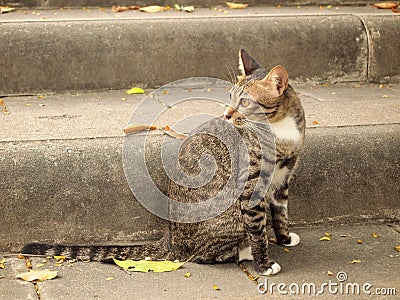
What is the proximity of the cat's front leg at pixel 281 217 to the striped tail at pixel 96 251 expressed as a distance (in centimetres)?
63

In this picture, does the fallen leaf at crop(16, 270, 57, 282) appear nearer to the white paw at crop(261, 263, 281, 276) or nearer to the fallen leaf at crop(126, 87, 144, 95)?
the white paw at crop(261, 263, 281, 276)

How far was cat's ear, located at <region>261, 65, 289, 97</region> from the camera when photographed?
141 inches

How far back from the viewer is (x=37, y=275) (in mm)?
3518

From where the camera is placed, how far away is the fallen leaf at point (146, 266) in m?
3.65

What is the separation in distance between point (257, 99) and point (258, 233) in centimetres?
68

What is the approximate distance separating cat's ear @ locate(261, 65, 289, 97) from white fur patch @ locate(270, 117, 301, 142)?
169 millimetres

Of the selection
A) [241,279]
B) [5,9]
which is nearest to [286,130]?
[241,279]

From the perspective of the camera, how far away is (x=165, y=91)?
17.5 feet

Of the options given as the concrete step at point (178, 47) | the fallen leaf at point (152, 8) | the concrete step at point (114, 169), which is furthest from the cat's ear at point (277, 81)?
the fallen leaf at point (152, 8)

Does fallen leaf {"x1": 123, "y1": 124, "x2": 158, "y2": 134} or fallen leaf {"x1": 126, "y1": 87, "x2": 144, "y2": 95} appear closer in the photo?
fallen leaf {"x1": 123, "y1": 124, "x2": 158, "y2": 134}

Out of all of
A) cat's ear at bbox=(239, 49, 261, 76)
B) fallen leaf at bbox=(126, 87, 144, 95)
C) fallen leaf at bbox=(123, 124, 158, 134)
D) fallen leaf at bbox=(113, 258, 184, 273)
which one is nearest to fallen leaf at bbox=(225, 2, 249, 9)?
fallen leaf at bbox=(126, 87, 144, 95)

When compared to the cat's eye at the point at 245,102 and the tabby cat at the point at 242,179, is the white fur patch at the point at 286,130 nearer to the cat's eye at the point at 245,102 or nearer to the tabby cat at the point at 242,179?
the tabby cat at the point at 242,179

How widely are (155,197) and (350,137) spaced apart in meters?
1.23

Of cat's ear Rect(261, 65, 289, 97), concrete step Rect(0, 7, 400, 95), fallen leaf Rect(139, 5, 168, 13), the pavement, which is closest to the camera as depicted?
the pavement
